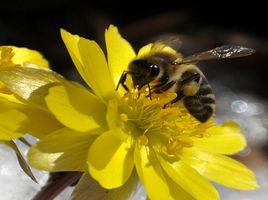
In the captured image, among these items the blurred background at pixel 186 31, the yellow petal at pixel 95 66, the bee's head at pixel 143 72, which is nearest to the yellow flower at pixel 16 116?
the yellow petal at pixel 95 66

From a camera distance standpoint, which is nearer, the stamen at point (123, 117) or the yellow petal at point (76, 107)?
the yellow petal at point (76, 107)

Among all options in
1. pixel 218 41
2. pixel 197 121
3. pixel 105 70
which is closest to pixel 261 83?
pixel 218 41

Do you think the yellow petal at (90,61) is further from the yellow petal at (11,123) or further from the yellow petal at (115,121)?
the yellow petal at (11,123)

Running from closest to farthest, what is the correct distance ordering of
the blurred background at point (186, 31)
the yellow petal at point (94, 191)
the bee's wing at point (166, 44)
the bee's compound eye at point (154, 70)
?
the yellow petal at point (94, 191) → the bee's compound eye at point (154, 70) → the bee's wing at point (166, 44) → the blurred background at point (186, 31)

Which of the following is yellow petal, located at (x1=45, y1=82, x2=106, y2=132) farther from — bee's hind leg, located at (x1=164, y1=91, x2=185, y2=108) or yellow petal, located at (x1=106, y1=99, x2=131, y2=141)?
bee's hind leg, located at (x1=164, y1=91, x2=185, y2=108)

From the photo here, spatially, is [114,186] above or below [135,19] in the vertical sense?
above

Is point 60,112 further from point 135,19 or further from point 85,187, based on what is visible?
point 135,19

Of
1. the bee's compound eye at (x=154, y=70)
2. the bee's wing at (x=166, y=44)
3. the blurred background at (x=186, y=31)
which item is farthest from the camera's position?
the blurred background at (x=186, y=31)
